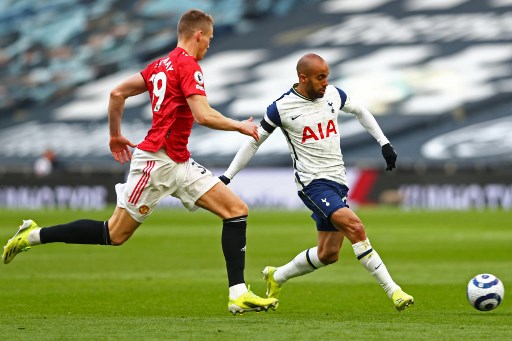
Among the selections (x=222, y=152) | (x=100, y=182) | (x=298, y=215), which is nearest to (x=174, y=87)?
(x=298, y=215)

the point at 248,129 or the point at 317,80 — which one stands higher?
the point at 317,80

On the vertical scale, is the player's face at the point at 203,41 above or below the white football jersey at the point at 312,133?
above

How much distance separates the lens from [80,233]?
8.73 meters

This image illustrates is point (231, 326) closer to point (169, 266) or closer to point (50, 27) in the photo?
point (169, 266)

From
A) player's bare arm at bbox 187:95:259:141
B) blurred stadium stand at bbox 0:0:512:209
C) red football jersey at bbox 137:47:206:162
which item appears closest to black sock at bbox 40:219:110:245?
red football jersey at bbox 137:47:206:162

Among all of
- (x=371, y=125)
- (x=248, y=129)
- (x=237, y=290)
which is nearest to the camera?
(x=248, y=129)

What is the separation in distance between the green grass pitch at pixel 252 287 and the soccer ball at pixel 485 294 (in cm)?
9

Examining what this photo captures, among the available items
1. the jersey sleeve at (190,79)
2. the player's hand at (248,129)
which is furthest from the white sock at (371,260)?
the jersey sleeve at (190,79)

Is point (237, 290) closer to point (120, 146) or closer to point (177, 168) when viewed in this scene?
point (177, 168)

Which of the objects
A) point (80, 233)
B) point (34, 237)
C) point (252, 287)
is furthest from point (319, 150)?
point (252, 287)

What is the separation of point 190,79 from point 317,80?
131 cm

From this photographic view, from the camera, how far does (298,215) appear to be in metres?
28.0

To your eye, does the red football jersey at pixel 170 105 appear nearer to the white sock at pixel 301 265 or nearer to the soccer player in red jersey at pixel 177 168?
the soccer player in red jersey at pixel 177 168

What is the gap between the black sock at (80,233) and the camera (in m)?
8.66
